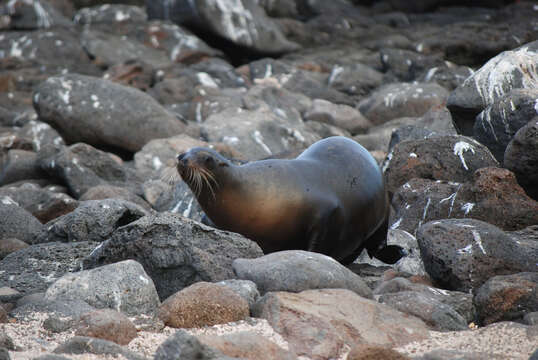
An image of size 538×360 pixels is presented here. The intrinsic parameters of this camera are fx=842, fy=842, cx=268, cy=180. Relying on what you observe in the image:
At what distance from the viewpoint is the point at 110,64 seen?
827 inches

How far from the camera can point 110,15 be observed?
24.4m

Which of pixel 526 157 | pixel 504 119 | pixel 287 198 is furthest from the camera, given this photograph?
pixel 504 119

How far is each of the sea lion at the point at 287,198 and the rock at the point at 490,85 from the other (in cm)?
305

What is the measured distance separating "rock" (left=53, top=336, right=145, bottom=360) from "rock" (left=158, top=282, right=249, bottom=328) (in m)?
0.61

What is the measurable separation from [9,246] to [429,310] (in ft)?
13.0

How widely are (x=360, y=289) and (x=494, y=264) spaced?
1.18 m

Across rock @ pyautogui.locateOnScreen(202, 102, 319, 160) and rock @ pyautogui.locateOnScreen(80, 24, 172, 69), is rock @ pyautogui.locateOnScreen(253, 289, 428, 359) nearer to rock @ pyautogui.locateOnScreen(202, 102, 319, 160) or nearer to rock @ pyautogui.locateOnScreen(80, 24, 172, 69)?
rock @ pyautogui.locateOnScreen(202, 102, 319, 160)

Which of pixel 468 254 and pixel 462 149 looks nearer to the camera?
pixel 468 254

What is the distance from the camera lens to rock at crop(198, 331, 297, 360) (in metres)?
3.89

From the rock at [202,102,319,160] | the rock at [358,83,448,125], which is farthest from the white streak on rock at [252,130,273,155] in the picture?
the rock at [358,83,448,125]

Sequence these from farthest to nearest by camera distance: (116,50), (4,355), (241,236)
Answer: (116,50), (241,236), (4,355)

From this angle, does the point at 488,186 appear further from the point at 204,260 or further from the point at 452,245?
the point at 204,260

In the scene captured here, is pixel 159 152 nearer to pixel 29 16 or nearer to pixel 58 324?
pixel 58 324

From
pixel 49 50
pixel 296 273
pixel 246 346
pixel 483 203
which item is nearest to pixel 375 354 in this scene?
pixel 246 346
